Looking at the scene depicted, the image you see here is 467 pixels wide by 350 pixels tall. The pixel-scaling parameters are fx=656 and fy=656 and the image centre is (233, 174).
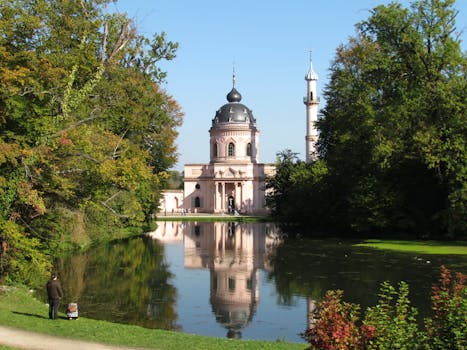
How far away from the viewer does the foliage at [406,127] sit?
34.0m

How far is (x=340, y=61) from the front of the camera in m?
46.5

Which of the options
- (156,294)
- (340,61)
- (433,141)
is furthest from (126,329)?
(340,61)

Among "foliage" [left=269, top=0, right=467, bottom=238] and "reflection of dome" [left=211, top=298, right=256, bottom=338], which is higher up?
"foliage" [left=269, top=0, right=467, bottom=238]

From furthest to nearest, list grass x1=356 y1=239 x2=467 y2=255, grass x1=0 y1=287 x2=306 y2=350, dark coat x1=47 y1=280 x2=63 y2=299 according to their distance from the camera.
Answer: grass x1=356 y1=239 x2=467 y2=255 → dark coat x1=47 y1=280 x2=63 y2=299 → grass x1=0 y1=287 x2=306 y2=350

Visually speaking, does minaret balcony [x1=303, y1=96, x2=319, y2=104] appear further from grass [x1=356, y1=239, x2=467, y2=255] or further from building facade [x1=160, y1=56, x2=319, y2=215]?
grass [x1=356, y1=239, x2=467, y2=255]

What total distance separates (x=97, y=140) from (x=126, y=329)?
10137 millimetres

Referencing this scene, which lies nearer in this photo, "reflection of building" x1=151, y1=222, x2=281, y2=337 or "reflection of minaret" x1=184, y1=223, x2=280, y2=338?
"reflection of minaret" x1=184, y1=223, x2=280, y2=338

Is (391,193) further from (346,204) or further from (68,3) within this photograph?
(68,3)

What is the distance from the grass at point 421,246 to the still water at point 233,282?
4.48 ft

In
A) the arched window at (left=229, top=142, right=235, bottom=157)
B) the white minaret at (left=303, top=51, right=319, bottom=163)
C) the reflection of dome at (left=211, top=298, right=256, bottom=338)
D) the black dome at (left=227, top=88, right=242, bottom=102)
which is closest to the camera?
the reflection of dome at (left=211, top=298, right=256, bottom=338)

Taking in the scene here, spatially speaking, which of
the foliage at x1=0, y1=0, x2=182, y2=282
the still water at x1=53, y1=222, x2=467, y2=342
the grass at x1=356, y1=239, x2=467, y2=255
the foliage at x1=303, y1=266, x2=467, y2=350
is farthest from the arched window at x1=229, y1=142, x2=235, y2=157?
the foliage at x1=303, y1=266, x2=467, y2=350

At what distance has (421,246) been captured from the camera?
109ft

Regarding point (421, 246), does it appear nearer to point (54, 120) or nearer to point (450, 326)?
point (54, 120)

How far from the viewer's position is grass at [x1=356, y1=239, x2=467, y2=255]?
100 ft
